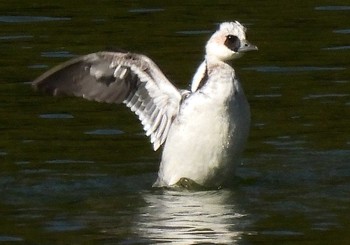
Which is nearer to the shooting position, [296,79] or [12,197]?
[12,197]

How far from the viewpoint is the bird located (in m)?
16.2

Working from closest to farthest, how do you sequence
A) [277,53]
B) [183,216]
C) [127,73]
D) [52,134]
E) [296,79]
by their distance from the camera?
[183,216] → [127,73] → [52,134] → [296,79] → [277,53]

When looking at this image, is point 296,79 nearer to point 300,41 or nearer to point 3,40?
point 300,41

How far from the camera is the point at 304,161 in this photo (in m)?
17.4

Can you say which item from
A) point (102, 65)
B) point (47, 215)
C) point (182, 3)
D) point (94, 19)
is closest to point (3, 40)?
point (94, 19)

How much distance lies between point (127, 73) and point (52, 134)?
1.82m

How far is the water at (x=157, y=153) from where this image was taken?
14914 mm

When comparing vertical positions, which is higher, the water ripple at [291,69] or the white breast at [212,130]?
the water ripple at [291,69]

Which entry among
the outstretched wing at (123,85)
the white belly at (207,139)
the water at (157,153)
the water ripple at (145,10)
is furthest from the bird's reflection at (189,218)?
the water ripple at (145,10)

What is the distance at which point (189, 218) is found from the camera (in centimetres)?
1517

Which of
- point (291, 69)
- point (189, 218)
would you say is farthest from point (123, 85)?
point (291, 69)

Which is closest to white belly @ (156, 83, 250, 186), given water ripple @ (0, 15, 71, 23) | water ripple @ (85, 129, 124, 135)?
water ripple @ (85, 129, 124, 135)

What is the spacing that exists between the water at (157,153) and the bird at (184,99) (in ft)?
1.11

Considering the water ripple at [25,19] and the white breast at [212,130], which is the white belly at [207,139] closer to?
the white breast at [212,130]
